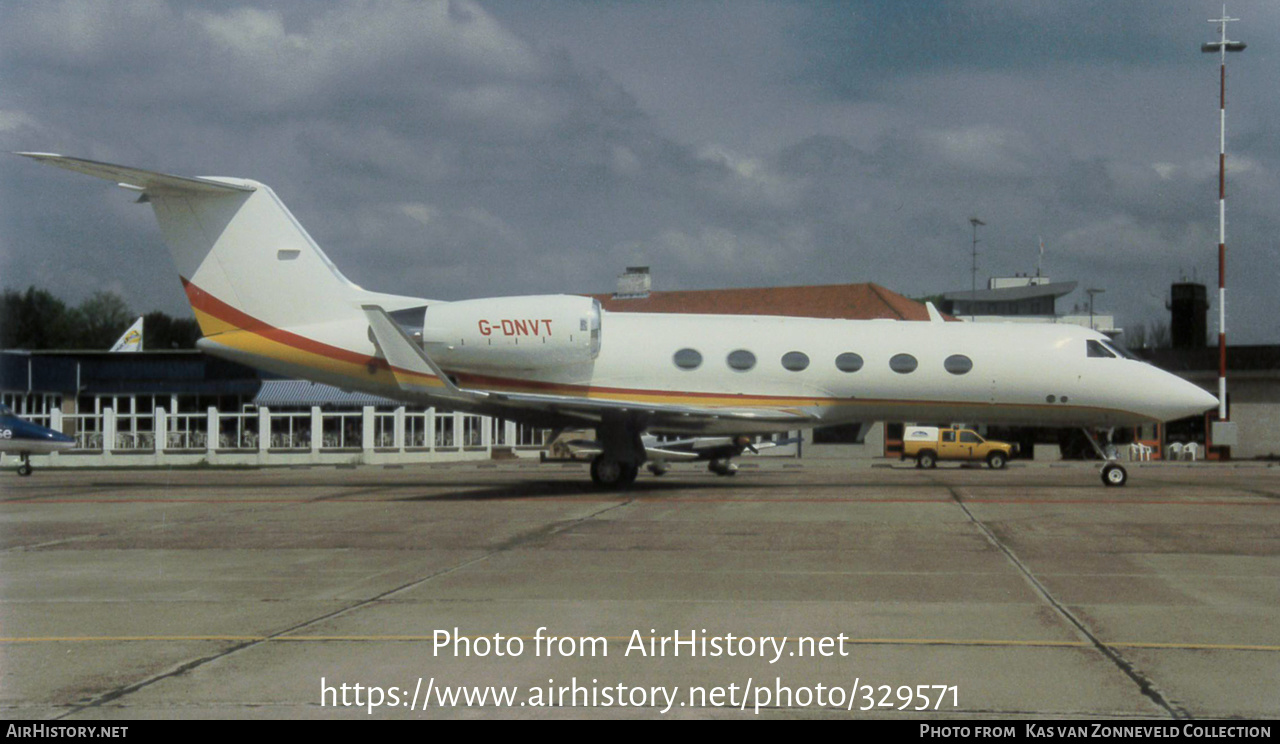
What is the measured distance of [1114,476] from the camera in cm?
2095

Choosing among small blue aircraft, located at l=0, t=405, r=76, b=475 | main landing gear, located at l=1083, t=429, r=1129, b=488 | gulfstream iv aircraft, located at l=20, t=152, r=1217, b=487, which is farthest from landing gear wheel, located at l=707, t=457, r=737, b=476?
small blue aircraft, located at l=0, t=405, r=76, b=475

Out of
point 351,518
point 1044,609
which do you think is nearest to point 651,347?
point 351,518

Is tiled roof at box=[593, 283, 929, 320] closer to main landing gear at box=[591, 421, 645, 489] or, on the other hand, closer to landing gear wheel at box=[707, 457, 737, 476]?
landing gear wheel at box=[707, 457, 737, 476]

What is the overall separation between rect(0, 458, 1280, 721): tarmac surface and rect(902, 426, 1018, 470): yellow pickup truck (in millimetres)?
21295

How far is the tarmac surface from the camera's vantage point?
5555mm

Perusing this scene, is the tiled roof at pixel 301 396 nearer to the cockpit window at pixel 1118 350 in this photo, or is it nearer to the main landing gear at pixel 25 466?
the main landing gear at pixel 25 466

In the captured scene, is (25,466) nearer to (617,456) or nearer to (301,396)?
(617,456)

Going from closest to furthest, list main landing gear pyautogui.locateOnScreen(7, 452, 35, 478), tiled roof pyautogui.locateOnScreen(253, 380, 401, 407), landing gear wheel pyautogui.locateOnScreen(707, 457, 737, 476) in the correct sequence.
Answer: landing gear wheel pyautogui.locateOnScreen(707, 457, 737, 476)
main landing gear pyautogui.locateOnScreen(7, 452, 35, 478)
tiled roof pyautogui.locateOnScreen(253, 380, 401, 407)

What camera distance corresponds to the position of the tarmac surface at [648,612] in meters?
5.55

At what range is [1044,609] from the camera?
8.04 metres

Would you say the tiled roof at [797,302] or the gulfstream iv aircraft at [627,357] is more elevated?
the tiled roof at [797,302]

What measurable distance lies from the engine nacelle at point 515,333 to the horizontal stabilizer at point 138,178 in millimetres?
4756

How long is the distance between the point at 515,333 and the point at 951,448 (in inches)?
898

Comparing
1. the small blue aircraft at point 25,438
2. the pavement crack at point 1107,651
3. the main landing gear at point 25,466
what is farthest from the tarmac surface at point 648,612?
the main landing gear at point 25,466
